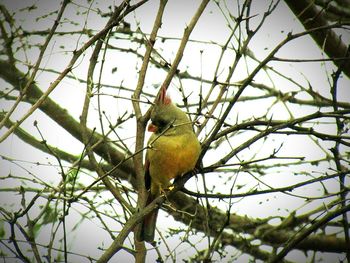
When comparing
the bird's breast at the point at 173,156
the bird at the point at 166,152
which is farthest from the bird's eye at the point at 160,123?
the bird's breast at the point at 173,156

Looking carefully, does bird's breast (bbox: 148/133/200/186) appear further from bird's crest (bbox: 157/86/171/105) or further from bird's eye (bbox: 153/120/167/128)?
bird's crest (bbox: 157/86/171/105)

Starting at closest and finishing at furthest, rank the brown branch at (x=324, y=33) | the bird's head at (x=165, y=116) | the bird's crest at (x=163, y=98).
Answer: the bird's crest at (x=163, y=98) < the bird's head at (x=165, y=116) < the brown branch at (x=324, y=33)

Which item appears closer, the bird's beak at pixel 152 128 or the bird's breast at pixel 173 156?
the bird's breast at pixel 173 156

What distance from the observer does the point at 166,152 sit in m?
3.82

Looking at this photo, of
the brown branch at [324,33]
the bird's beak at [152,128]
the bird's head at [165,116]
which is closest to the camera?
the bird's head at [165,116]

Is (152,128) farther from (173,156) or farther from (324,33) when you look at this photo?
(324,33)

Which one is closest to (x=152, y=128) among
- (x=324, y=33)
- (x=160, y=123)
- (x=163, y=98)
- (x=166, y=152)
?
(x=160, y=123)

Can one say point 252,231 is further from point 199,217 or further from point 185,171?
point 185,171

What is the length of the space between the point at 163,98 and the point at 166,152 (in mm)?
408

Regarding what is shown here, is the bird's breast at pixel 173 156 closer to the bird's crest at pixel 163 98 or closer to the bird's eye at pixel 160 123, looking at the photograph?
the bird's eye at pixel 160 123

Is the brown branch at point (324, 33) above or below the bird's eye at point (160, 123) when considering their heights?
above

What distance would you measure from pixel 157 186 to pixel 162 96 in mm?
787

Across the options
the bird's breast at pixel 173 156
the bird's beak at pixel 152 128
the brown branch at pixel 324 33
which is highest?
the brown branch at pixel 324 33

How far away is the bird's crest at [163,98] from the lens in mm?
3510
